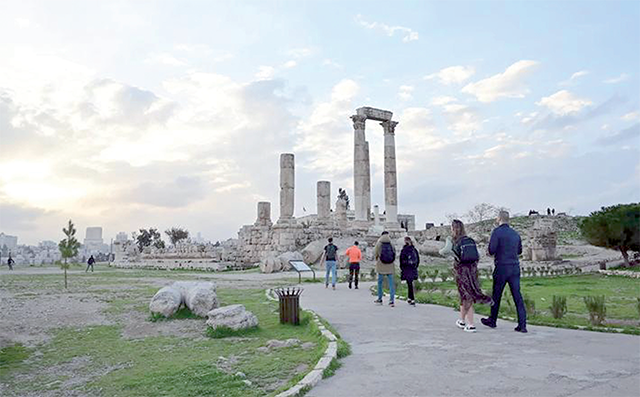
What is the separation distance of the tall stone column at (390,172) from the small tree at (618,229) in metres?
16.3

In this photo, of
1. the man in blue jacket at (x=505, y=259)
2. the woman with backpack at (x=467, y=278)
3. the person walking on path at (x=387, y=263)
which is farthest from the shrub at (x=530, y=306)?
the person walking on path at (x=387, y=263)

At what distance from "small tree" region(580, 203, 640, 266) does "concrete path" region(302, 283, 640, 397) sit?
22095 mm

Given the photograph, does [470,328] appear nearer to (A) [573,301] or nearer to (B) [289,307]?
(B) [289,307]

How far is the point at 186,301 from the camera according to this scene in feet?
40.7

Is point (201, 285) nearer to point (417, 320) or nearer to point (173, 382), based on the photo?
point (417, 320)

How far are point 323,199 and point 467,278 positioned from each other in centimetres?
3197

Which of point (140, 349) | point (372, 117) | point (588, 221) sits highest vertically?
point (372, 117)

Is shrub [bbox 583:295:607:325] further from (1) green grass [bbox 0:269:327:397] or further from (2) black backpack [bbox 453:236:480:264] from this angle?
(1) green grass [bbox 0:269:327:397]

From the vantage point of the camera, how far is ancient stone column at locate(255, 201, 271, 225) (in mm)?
42312

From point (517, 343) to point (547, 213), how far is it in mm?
82264

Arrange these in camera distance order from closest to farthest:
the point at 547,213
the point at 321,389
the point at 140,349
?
the point at 321,389, the point at 140,349, the point at 547,213

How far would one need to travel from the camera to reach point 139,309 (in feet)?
45.9

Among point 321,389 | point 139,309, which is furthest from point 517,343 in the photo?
point 139,309

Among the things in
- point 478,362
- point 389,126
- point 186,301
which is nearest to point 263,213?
point 389,126
